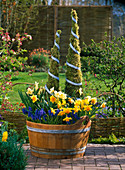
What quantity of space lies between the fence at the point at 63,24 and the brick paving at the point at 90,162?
7082 millimetres

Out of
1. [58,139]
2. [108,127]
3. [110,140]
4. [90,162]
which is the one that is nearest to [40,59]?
[108,127]

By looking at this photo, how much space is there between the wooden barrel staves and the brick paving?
3.1 inches

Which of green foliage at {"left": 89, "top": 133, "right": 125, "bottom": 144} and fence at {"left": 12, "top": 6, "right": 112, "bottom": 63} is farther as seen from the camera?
fence at {"left": 12, "top": 6, "right": 112, "bottom": 63}

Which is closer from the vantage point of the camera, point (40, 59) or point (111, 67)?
point (111, 67)

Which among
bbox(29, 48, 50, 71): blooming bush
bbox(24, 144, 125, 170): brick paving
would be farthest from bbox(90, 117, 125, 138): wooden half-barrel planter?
bbox(29, 48, 50, 71): blooming bush

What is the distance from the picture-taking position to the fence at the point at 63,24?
1048 cm

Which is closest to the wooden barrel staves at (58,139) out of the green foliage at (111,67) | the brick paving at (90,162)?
the brick paving at (90,162)

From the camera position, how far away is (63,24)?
1056cm

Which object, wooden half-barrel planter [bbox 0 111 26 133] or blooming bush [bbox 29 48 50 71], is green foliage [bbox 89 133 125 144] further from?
blooming bush [bbox 29 48 50 71]

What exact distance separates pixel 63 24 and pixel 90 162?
7922mm

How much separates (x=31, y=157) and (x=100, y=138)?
4.06 feet

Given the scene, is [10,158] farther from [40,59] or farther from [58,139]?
[40,59]

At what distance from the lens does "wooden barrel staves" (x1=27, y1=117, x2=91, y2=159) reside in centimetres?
332

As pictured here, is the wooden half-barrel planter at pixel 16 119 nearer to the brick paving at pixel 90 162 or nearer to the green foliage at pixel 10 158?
the brick paving at pixel 90 162
